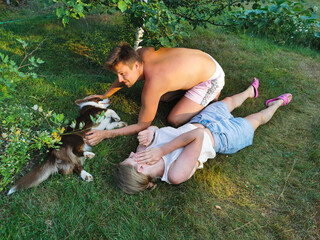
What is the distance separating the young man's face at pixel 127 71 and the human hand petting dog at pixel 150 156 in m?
0.87

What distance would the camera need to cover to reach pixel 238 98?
3.83 meters

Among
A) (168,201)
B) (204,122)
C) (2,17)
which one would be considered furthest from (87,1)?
(2,17)

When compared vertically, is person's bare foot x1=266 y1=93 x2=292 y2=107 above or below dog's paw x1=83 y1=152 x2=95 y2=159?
above

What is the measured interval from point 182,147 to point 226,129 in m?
0.69

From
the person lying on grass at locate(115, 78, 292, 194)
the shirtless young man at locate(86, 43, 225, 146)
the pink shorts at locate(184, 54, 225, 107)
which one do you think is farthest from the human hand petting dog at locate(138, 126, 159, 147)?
the pink shorts at locate(184, 54, 225, 107)

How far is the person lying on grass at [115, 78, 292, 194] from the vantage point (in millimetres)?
2432

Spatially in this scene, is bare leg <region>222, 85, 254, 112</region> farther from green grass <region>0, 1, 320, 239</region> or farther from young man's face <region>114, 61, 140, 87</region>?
young man's face <region>114, 61, 140, 87</region>

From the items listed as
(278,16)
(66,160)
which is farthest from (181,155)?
(278,16)

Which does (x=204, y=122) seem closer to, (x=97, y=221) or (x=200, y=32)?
(x=97, y=221)

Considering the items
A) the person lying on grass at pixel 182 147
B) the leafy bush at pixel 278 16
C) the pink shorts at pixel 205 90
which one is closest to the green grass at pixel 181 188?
the person lying on grass at pixel 182 147

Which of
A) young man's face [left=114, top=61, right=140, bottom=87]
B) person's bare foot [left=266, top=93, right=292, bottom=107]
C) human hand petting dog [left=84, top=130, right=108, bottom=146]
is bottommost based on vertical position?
human hand petting dog [left=84, top=130, right=108, bottom=146]

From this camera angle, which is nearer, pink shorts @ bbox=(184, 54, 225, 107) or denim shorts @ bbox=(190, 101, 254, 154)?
denim shorts @ bbox=(190, 101, 254, 154)

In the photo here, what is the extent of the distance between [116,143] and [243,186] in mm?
1601

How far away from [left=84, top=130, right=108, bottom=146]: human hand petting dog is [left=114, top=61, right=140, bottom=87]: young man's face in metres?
0.70
